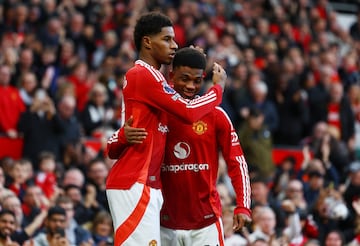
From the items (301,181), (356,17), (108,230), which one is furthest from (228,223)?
(356,17)

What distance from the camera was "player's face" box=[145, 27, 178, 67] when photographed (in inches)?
342

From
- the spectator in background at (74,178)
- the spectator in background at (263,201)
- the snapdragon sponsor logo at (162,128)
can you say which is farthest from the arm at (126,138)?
the spectator in background at (74,178)

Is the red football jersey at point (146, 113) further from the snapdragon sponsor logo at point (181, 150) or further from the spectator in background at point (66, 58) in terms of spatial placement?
the spectator in background at point (66, 58)

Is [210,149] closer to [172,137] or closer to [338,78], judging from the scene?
[172,137]

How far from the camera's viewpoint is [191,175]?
8.98 meters

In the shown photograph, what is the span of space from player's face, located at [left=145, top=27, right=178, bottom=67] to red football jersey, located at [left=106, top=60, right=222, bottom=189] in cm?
11

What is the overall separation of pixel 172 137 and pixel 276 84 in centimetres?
1183

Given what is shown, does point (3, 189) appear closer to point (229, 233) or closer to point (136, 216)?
point (229, 233)

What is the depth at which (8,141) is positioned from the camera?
16562 millimetres

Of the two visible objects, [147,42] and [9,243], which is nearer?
[147,42]

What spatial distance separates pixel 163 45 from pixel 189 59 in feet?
0.83

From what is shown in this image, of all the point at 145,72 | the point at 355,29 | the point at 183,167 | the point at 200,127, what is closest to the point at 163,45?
the point at 145,72

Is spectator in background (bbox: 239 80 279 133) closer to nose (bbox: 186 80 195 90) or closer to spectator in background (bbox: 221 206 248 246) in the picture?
spectator in background (bbox: 221 206 248 246)

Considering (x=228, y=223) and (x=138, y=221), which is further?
(x=228, y=223)
